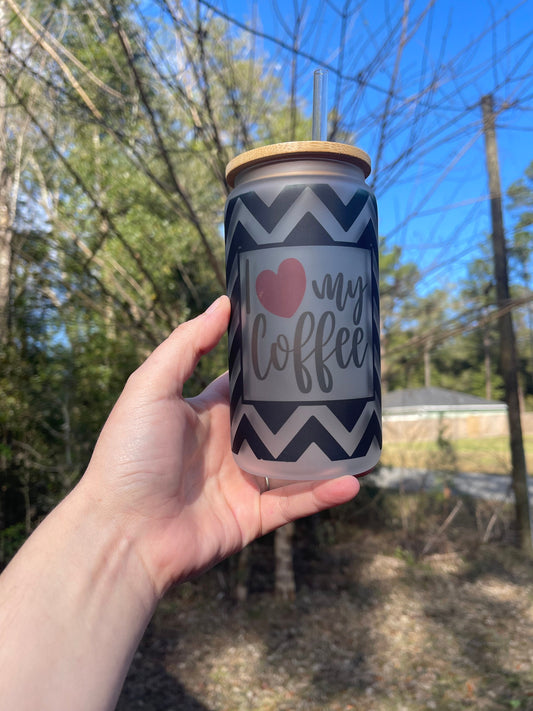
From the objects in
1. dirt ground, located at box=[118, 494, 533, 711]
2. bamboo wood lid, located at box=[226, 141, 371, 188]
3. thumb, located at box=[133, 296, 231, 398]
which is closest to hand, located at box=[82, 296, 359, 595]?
thumb, located at box=[133, 296, 231, 398]

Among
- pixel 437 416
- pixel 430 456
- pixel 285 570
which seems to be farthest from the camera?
pixel 437 416


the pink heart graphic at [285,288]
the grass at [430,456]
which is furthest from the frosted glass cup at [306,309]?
the grass at [430,456]

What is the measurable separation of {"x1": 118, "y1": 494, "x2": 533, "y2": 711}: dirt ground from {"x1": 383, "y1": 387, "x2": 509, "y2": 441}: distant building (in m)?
0.93

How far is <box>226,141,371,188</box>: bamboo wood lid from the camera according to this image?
108 centimetres

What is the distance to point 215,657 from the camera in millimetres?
3535

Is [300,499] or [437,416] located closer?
[300,499]

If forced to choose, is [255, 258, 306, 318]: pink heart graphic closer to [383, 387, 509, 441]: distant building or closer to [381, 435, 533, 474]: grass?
[383, 387, 509, 441]: distant building

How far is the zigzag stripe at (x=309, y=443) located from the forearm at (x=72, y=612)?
0.36 meters

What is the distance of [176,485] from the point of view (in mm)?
1273

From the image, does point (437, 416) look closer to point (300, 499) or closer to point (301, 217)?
point (300, 499)

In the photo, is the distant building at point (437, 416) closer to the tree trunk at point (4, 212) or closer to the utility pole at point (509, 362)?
the utility pole at point (509, 362)

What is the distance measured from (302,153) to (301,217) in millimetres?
135

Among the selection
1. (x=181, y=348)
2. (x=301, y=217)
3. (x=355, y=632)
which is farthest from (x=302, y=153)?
(x=355, y=632)

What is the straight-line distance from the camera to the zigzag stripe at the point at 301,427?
3.58ft
